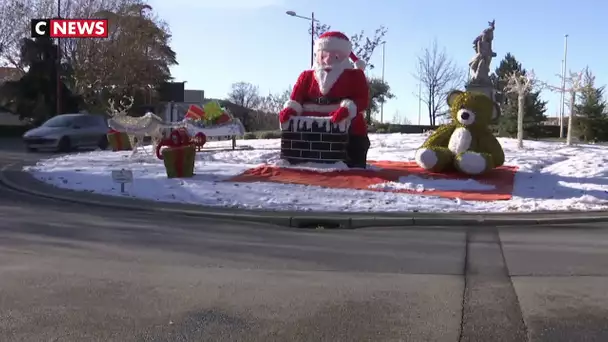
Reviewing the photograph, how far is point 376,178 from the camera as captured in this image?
14289mm

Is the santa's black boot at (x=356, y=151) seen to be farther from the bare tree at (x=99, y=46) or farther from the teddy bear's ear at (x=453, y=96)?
the bare tree at (x=99, y=46)

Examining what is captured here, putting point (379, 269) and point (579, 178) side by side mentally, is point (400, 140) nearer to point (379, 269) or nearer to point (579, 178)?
point (579, 178)

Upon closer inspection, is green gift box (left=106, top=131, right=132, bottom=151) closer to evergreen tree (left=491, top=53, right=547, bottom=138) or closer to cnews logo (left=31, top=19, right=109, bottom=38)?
cnews logo (left=31, top=19, right=109, bottom=38)

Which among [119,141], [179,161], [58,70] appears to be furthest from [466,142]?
[58,70]

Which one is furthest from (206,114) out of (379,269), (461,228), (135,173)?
(379,269)

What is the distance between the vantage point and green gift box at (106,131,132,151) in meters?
23.1

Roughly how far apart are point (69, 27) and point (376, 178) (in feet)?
97.7

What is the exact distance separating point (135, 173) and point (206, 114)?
809 centimetres

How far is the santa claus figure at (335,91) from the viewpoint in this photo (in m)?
15.8

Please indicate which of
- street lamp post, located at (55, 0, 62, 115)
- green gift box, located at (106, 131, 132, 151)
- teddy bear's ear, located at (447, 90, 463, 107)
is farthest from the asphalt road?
street lamp post, located at (55, 0, 62, 115)

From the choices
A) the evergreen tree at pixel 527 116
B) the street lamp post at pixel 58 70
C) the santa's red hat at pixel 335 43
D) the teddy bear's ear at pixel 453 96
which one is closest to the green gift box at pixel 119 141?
the santa's red hat at pixel 335 43

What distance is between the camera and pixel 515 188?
13523mm

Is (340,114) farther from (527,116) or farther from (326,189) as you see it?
(527,116)

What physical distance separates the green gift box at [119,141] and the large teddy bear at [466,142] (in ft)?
41.1
